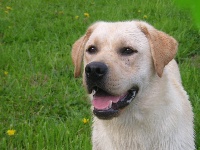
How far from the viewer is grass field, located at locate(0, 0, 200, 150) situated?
313cm

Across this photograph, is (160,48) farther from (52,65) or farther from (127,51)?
(52,65)

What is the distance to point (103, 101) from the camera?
221 cm

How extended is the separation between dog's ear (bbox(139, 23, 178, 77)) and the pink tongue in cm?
34

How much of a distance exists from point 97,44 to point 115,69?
0.36 meters

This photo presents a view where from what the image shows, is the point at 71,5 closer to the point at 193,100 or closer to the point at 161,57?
the point at 193,100

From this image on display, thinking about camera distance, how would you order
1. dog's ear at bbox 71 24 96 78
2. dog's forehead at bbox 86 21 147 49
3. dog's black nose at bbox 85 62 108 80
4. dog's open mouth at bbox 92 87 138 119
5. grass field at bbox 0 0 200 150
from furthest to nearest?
grass field at bbox 0 0 200 150
dog's ear at bbox 71 24 96 78
dog's forehead at bbox 86 21 147 49
dog's open mouth at bbox 92 87 138 119
dog's black nose at bbox 85 62 108 80

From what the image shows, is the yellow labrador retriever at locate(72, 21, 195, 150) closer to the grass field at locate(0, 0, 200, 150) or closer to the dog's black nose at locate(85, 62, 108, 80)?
the dog's black nose at locate(85, 62, 108, 80)

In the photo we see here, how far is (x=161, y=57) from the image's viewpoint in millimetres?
2275

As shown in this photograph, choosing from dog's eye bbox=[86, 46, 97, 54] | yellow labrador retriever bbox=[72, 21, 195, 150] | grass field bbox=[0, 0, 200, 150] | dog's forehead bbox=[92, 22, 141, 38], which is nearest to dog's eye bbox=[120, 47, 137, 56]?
yellow labrador retriever bbox=[72, 21, 195, 150]

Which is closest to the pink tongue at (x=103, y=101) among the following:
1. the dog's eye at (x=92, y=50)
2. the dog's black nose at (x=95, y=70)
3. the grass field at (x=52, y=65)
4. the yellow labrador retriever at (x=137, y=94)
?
the yellow labrador retriever at (x=137, y=94)

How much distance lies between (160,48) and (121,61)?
12.3 inches

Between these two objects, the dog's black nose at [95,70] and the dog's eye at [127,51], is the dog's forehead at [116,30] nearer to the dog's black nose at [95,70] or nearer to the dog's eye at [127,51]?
the dog's eye at [127,51]

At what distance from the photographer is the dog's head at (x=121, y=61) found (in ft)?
6.70

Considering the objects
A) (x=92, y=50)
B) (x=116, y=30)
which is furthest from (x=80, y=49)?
(x=116, y=30)
